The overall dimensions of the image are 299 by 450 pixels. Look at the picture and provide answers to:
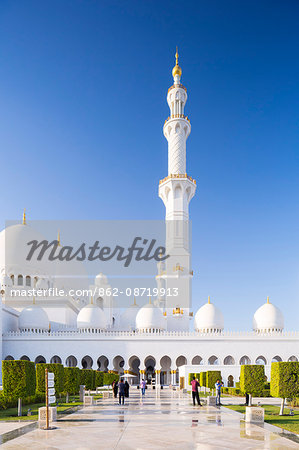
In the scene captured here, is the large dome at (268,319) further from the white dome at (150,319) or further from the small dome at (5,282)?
the small dome at (5,282)

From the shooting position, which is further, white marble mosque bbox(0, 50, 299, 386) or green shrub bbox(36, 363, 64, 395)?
white marble mosque bbox(0, 50, 299, 386)

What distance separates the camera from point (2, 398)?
16.8m

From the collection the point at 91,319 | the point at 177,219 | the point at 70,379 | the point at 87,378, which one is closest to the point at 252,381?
the point at 70,379

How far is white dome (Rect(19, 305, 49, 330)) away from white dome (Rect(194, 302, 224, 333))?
1447cm

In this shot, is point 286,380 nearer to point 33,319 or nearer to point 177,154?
point 33,319

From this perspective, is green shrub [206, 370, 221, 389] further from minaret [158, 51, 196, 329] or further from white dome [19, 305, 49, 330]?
white dome [19, 305, 49, 330]

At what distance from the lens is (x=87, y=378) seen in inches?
907

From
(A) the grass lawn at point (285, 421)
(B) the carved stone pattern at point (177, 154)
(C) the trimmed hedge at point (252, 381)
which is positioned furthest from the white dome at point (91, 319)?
(A) the grass lawn at point (285, 421)

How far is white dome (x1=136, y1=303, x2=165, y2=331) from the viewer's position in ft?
132

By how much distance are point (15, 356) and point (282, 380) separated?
28.8 meters

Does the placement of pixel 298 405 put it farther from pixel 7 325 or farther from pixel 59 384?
pixel 7 325

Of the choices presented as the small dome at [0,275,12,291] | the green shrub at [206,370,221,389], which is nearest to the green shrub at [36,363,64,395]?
the green shrub at [206,370,221,389]

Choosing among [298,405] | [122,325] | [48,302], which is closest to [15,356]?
[48,302]

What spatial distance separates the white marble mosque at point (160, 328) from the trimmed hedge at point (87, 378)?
1164 centimetres
